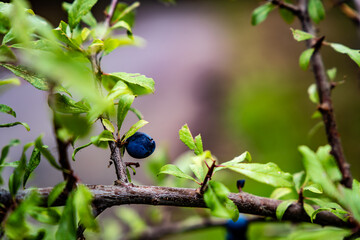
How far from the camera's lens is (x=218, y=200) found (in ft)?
1.61

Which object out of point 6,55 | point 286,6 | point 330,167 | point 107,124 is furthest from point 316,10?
point 6,55

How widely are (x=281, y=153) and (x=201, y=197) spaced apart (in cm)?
207

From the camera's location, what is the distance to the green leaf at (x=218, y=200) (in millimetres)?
473

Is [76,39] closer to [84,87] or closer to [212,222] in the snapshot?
[84,87]

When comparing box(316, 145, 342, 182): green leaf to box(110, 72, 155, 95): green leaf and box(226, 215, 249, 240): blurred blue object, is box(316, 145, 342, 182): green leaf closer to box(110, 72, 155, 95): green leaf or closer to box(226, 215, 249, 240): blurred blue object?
box(110, 72, 155, 95): green leaf

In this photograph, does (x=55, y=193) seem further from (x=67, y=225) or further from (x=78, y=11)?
(x=78, y=11)

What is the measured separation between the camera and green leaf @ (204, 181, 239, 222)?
473 millimetres

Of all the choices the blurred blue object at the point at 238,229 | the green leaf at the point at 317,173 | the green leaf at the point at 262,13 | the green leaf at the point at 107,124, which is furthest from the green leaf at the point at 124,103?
the blurred blue object at the point at 238,229

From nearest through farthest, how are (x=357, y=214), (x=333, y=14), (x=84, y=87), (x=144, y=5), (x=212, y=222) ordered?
(x=84, y=87) < (x=357, y=214) < (x=212, y=222) < (x=333, y=14) < (x=144, y=5)

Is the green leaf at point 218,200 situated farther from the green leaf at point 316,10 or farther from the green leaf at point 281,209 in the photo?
the green leaf at point 316,10

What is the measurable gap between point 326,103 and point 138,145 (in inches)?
19.2

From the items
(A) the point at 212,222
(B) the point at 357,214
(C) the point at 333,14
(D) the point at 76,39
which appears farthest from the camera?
(C) the point at 333,14

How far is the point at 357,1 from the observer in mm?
857

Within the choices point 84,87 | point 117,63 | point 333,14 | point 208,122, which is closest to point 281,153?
point 208,122
